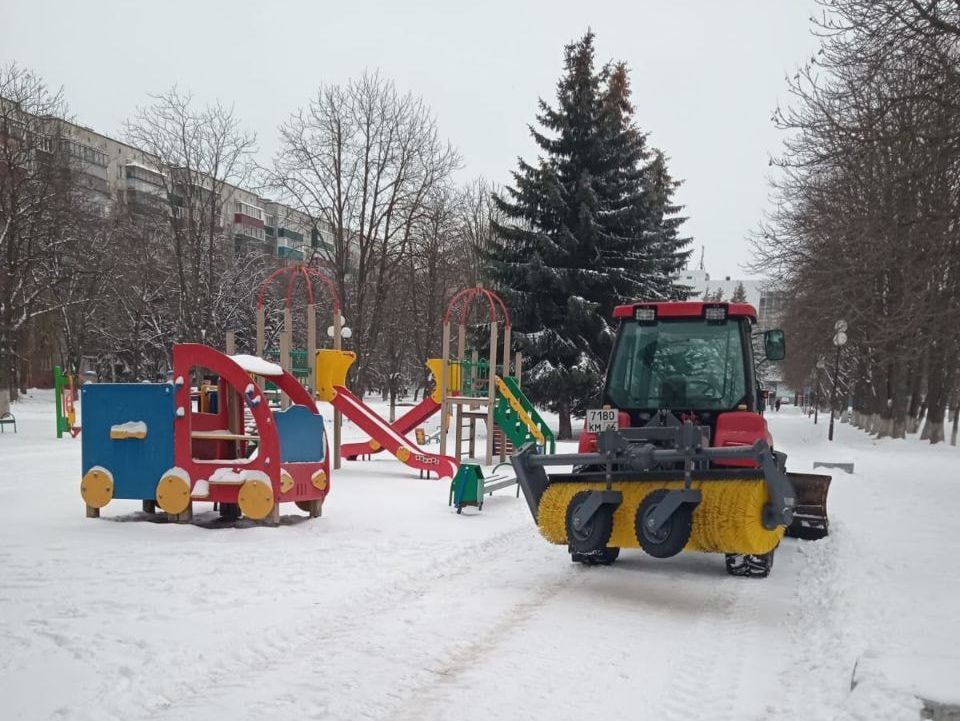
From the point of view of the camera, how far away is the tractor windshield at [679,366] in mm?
8383

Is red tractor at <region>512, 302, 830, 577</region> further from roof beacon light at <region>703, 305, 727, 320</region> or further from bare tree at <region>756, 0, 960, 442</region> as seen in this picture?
bare tree at <region>756, 0, 960, 442</region>

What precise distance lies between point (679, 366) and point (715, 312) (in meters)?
0.67

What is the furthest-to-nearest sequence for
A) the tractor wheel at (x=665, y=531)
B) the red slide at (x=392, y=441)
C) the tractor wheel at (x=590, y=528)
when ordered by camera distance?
1. the red slide at (x=392, y=441)
2. the tractor wheel at (x=590, y=528)
3. the tractor wheel at (x=665, y=531)

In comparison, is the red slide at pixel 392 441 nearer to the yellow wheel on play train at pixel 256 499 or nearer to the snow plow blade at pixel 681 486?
the yellow wheel on play train at pixel 256 499

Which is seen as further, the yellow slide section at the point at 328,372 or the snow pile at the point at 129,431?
the yellow slide section at the point at 328,372

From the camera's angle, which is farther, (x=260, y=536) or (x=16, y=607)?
(x=260, y=536)

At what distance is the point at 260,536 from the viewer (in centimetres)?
933

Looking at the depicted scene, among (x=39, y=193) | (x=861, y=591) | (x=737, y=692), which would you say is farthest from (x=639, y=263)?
(x=737, y=692)

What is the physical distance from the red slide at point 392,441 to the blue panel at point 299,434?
4.82m

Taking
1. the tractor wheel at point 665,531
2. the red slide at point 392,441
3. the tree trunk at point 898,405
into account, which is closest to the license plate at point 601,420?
the tractor wheel at point 665,531

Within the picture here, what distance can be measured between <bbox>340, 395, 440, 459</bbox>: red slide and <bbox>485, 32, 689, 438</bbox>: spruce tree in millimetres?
8667

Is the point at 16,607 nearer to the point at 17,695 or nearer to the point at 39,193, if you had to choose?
the point at 17,695

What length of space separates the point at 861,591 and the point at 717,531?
149cm

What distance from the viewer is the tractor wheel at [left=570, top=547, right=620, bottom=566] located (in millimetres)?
8281
